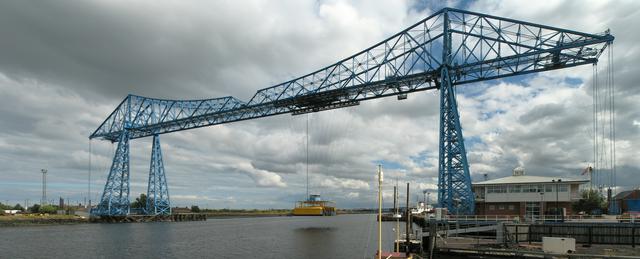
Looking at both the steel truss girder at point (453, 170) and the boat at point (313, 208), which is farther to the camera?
the boat at point (313, 208)

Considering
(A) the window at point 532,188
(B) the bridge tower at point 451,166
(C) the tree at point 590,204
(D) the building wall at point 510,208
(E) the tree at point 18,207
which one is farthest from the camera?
(E) the tree at point 18,207

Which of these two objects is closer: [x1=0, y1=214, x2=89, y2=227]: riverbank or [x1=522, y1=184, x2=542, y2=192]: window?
[x1=522, y1=184, x2=542, y2=192]: window

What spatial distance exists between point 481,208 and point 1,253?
5076 centimetres

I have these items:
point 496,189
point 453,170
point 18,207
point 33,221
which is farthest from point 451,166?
point 18,207

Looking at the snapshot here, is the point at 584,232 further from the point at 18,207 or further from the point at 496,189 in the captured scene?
the point at 18,207

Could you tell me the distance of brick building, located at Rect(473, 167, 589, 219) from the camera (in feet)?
161

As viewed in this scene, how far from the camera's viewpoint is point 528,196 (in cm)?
5041

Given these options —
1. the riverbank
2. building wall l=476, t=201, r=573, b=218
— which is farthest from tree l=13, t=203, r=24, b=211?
building wall l=476, t=201, r=573, b=218

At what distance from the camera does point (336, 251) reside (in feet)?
143

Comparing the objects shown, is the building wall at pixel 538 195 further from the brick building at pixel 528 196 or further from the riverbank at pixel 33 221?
the riverbank at pixel 33 221

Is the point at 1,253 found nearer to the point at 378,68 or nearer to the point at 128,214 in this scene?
the point at 378,68

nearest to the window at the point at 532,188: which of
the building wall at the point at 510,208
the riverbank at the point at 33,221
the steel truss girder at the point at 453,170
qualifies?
the building wall at the point at 510,208

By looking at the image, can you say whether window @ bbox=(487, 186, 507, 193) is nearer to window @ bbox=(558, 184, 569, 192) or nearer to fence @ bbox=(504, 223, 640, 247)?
window @ bbox=(558, 184, 569, 192)

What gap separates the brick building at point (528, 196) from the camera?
4909 cm
